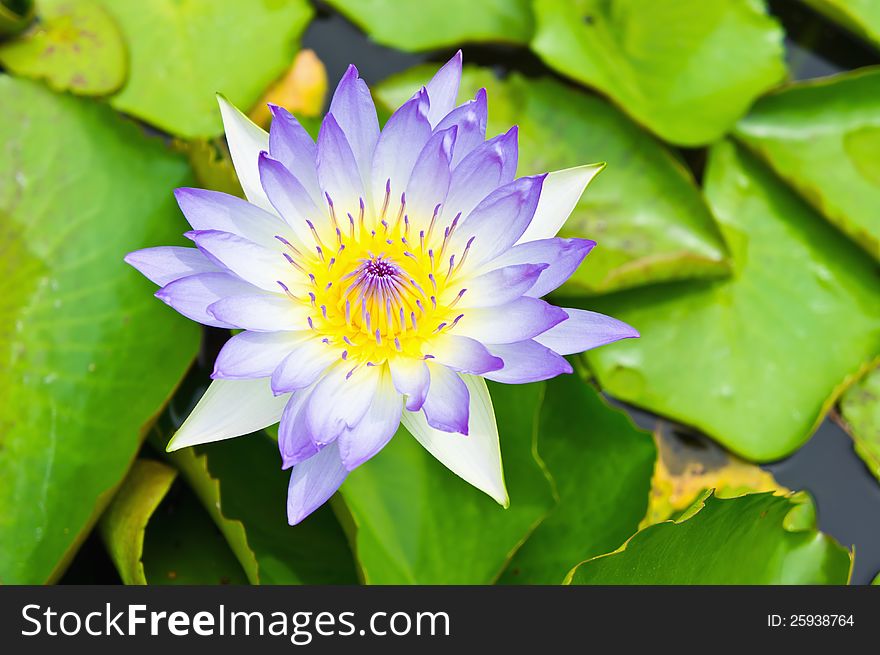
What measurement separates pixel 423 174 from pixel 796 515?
1.49 m

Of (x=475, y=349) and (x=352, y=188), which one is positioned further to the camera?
(x=352, y=188)

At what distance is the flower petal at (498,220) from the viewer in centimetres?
128

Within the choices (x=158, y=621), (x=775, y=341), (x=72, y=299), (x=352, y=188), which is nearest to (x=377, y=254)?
(x=352, y=188)

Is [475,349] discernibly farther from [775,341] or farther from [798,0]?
[798,0]

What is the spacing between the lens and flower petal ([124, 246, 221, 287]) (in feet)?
4.50

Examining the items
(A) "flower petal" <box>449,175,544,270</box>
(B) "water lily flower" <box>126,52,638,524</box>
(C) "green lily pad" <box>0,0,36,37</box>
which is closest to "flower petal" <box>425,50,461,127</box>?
(B) "water lily flower" <box>126,52,638,524</box>

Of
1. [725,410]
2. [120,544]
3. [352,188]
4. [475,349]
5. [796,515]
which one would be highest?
[352,188]

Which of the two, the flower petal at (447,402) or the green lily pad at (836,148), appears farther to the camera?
the green lily pad at (836,148)

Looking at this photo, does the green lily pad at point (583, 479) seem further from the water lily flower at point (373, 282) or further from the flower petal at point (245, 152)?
the flower petal at point (245, 152)

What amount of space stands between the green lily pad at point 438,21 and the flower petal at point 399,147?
3.68 feet

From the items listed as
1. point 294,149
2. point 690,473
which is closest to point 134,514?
point 294,149

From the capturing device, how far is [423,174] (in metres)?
1.36

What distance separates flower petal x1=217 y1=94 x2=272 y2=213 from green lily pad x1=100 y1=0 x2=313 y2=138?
883 mm

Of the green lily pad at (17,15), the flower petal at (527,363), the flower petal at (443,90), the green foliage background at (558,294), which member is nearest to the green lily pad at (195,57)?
the green foliage background at (558,294)
